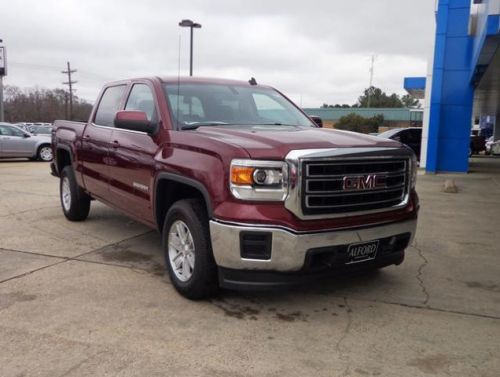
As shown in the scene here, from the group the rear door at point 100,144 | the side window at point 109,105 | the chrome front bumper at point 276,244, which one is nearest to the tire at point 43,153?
the rear door at point 100,144

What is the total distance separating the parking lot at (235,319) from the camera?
3.22 meters

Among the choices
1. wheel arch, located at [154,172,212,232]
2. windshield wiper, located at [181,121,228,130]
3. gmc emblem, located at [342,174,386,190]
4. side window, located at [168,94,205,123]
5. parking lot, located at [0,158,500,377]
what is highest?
side window, located at [168,94,205,123]

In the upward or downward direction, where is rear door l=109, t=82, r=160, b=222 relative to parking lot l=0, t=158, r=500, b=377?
upward

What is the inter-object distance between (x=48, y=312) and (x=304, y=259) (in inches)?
81.8

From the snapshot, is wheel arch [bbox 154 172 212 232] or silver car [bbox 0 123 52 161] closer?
wheel arch [bbox 154 172 212 232]

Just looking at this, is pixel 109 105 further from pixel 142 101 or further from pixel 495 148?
pixel 495 148

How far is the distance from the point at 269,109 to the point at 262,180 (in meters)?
1.99

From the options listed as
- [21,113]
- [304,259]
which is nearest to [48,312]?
[304,259]

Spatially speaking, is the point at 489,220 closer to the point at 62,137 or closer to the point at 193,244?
the point at 193,244

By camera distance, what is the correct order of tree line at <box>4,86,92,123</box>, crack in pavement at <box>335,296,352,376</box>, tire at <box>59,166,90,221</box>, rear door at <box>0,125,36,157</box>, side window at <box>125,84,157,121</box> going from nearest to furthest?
crack in pavement at <box>335,296,352,376</box>, side window at <box>125,84,157,121</box>, tire at <box>59,166,90,221</box>, rear door at <box>0,125,36,157</box>, tree line at <box>4,86,92,123</box>

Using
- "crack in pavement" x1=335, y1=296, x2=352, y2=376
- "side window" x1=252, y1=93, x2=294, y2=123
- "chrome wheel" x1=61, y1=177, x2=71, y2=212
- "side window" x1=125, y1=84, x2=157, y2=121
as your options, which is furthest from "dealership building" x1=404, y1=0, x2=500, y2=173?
"crack in pavement" x1=335, y1=296, x2=352, y2=376

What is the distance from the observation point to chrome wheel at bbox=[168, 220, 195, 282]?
4.25 metres

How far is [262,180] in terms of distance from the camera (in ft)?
12.1

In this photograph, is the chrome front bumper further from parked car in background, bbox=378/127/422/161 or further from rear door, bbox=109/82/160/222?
parked car in background, bbox=378/127/422/161
